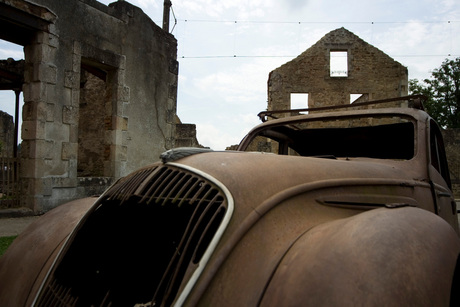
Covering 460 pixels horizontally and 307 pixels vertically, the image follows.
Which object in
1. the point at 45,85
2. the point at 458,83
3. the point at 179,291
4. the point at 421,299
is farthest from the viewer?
the point at 458,83

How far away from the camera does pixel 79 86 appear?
26.9 ft

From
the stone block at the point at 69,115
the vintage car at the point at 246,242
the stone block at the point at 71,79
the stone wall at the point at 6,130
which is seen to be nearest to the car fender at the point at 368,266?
the vintage car at the point at 246,242

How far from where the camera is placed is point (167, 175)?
1806 mm

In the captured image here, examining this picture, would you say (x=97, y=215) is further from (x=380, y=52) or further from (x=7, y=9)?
(x=380, y=52)

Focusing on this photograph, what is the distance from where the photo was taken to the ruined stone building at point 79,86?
720 centimetres

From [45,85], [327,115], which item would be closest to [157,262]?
[327,115]

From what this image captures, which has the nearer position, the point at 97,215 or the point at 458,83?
the point at 97,215

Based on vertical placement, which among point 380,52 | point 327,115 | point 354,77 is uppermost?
point 380,52

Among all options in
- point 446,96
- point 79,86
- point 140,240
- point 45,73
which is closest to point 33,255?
point 140,240

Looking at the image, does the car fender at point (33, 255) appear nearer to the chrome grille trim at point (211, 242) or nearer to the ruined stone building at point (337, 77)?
the chrome grille trim at point (211, 242)

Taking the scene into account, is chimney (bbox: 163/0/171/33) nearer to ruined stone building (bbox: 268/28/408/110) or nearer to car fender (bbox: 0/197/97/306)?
ruined stone building (bbox: 268/28/408/110)

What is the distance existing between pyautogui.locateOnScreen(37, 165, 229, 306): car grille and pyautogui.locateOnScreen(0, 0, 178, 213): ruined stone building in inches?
230

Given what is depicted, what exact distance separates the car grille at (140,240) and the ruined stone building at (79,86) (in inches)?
230

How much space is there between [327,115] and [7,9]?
20.1 feet
